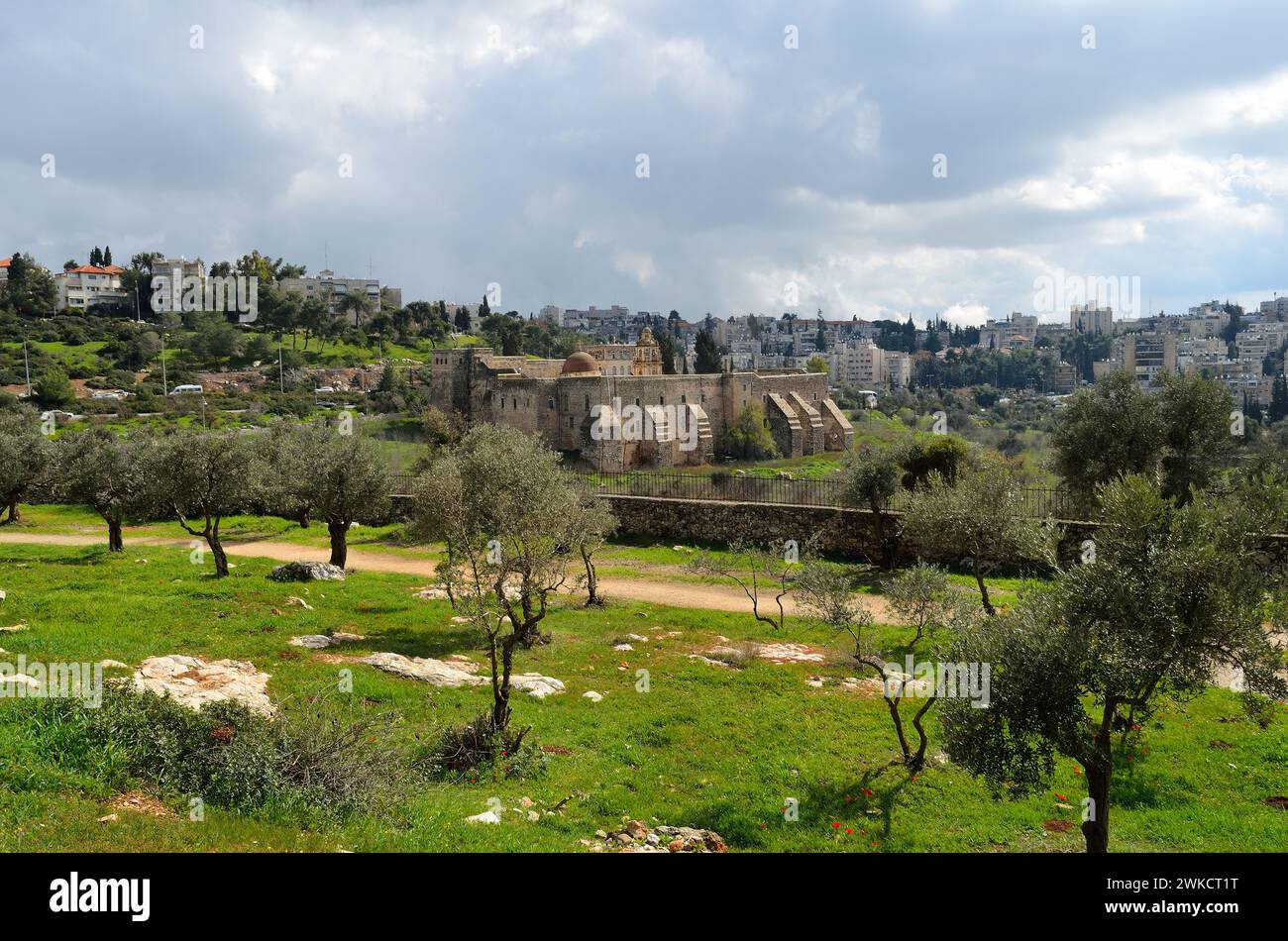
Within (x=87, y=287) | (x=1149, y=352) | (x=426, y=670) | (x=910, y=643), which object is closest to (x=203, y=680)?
(x=426, y=670)

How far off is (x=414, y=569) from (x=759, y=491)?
34.9ft

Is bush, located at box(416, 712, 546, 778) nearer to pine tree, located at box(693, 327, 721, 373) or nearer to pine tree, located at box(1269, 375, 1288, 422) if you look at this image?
pine tree, located at box(693, 327, 721, 373)

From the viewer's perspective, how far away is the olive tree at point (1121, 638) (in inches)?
258

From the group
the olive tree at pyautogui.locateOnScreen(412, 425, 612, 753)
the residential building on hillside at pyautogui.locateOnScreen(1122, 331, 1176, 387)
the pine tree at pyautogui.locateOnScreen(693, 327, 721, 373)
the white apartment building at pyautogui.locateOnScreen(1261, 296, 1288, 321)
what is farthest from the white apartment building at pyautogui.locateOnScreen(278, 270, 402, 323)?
the white apartment building at pyautogui.locateOnScreen(1261, 296, 1288, 321)

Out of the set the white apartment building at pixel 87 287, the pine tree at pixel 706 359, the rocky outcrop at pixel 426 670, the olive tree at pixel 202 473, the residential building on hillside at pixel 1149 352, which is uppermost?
the white apartment building at pixel 87 287

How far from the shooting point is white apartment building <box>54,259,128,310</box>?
102 m

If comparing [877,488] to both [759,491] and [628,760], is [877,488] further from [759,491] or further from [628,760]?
[628,760]

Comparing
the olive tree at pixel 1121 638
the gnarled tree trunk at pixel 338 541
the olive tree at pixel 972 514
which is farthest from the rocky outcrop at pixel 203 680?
the olive tree at pixel 972 514

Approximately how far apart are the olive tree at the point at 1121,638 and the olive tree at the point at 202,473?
16.8 m

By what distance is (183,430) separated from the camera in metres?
20.0

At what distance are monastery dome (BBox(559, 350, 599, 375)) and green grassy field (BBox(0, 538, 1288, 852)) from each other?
42249mm

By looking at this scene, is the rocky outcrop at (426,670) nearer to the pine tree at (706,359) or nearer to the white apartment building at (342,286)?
the pine tree at (706,359)
